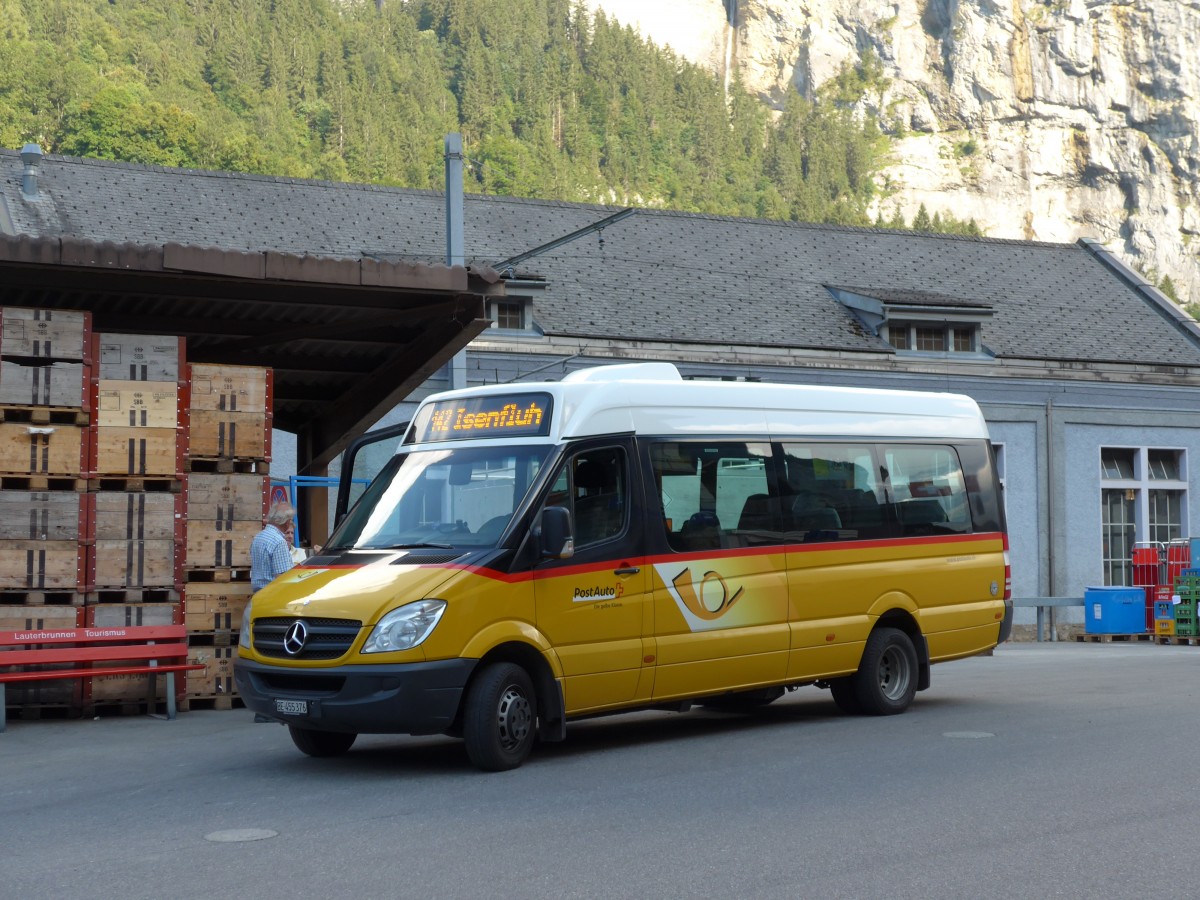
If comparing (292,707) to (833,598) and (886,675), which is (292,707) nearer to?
→ (833,598)

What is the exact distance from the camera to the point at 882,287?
1375 inches

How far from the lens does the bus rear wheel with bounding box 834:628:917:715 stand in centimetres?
1269

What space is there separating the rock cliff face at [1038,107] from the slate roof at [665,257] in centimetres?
10895

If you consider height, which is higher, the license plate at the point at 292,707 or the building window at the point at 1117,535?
the building window at the point at 1117,535

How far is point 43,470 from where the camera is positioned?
43.0ft

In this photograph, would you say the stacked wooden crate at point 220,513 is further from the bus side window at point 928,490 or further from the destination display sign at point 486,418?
the bus side window at point 928,490

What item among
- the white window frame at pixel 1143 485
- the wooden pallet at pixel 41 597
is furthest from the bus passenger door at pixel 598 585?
the white window frame at pixel 1143 485

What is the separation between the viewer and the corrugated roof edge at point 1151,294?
35.5 m

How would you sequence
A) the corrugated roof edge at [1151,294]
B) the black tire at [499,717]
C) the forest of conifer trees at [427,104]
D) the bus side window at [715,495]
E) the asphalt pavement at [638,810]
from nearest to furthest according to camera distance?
the asphalt pavement at [638,810] < the black tire at [499,717] < the bus side window at [715,495] < the corrugated roof edge at [1151,294] < the forest of conifer trees at [427,104]

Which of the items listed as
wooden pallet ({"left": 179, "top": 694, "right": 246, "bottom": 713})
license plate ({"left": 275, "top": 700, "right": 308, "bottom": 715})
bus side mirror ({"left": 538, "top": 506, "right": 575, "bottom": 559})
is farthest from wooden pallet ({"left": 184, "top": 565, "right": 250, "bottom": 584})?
bus side mirror ({"left": 538, "top": 506, "right": 575, "bottom": 559})

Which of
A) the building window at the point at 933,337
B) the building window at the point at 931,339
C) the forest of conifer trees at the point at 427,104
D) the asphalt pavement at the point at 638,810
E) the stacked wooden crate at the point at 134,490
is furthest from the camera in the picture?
the forest of conifer trees at the point at 427,104

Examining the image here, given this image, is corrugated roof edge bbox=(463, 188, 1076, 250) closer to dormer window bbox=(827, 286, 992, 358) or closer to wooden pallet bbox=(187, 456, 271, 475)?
dormer window bbox=(827, 286, 992, 358)

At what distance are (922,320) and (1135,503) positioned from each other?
252 inches

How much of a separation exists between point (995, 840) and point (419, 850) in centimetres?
283
